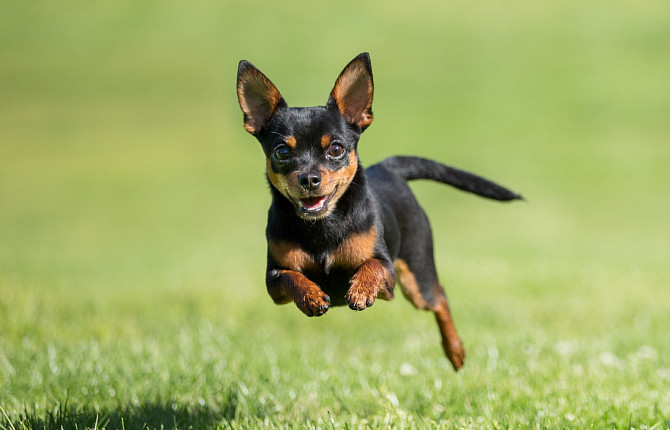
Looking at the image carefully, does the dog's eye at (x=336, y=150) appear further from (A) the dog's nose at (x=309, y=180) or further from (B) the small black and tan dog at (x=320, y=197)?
(A) the dog's nose at (x=309, y=180)

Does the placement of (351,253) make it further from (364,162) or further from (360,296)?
(364,162)

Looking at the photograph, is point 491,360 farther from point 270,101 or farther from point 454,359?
point 270,101

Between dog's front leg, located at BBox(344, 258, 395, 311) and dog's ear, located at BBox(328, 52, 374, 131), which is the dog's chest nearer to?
dog's front leg, located at BBox(344, 258, 395, 311)

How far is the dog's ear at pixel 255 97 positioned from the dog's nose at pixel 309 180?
43 centimetres

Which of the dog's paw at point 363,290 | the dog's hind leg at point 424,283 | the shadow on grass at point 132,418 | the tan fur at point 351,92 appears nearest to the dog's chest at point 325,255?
the dog's paw at point 363,290

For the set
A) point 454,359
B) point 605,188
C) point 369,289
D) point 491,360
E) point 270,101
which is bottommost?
point 605,188

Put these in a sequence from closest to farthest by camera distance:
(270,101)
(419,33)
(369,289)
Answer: (369,289) < (270,101) < (419,33)

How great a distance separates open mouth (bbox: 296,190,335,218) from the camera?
134 inches

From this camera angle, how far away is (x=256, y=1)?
27.2 m

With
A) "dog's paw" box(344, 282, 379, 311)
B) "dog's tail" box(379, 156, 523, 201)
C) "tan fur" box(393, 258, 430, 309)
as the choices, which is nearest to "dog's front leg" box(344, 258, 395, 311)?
"dog's paw" box(344, 282, 379, 311)

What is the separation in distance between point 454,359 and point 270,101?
215 centimetres

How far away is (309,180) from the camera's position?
11.0ft

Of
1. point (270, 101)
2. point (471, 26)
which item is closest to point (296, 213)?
point (270, 101)

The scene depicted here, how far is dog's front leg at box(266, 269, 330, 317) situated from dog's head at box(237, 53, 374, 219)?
10.8 inches
